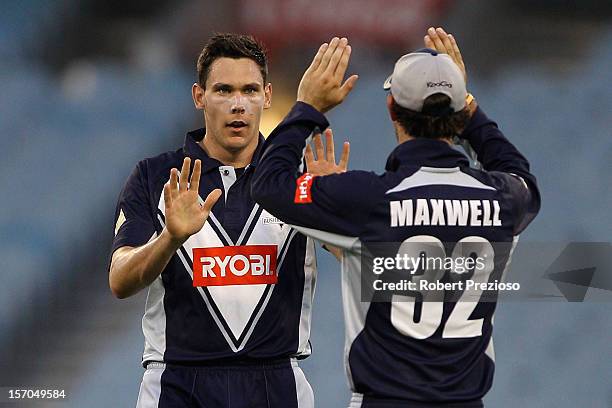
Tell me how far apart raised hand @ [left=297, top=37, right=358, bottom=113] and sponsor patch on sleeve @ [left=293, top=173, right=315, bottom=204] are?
0.80 ft

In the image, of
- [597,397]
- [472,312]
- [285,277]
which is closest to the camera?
[472,312]

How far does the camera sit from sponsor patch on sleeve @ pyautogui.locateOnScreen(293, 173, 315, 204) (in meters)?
2.39

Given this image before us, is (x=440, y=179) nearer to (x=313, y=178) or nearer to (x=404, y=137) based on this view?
(x=404, y=137)

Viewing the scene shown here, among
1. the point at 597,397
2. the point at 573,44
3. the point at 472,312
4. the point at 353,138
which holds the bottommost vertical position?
the point at 597,397

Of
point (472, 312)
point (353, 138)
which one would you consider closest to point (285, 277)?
point (472, 312)

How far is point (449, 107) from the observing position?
2461 mm

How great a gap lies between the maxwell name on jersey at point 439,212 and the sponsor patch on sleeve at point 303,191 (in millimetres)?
186

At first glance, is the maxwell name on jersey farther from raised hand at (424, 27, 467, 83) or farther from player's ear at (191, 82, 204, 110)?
player's ear at (191, 82, 204, 110)

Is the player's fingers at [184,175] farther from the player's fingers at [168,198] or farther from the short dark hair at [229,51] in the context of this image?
the short dark hair at [229,51]

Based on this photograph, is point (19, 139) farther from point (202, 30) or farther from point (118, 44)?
point (202, 30)

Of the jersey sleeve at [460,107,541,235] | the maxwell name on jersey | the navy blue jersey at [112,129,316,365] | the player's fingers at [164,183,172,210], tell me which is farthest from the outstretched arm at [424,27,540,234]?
the player's fingers at [164,183,172,210]

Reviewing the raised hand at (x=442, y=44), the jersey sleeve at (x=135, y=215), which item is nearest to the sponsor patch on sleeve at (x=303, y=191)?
the raised hand at (x=442, y=44)

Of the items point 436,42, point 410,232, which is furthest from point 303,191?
point 436,42

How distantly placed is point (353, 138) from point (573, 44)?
127cm
